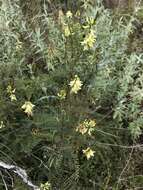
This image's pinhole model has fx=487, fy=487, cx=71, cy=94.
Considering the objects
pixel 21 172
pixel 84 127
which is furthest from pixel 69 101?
Result: pixel 21 172

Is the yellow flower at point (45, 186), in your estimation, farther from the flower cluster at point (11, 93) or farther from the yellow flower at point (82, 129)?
the flower cluster at point (11, 93)

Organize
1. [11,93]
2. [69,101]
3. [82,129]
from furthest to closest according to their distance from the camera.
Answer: [11,93] → [69,101] → [82,129]

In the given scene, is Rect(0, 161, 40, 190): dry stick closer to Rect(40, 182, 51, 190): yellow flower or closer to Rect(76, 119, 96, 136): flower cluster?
Rect(40, 182, 51, 190): yellow flower

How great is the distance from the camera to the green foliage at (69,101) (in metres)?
2.68

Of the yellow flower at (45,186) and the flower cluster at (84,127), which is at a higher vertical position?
the flower cluster at (84,127)

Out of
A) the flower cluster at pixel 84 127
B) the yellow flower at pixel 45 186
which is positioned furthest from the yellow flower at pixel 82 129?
the yellow flower at pixel 45 186

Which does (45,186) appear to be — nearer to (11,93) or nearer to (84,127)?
(84,127)

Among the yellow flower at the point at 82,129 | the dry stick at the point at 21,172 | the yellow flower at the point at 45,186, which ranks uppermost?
the yellow flower at the point at 82,129

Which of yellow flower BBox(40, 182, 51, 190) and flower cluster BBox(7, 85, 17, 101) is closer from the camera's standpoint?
yellow flower BBox(40, 182, 51, 190)

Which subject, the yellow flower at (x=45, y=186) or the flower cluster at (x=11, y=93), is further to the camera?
the flower cluster at (x=11, y=93)

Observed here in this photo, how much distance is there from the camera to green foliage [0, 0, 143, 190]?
8.80ft

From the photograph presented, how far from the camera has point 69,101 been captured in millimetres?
2617

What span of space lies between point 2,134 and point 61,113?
395 mm

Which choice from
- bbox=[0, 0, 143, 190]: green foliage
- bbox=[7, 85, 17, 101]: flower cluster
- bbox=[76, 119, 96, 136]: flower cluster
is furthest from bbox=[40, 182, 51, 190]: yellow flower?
bbox=[7, 85, 17, 101]: flower cluster
